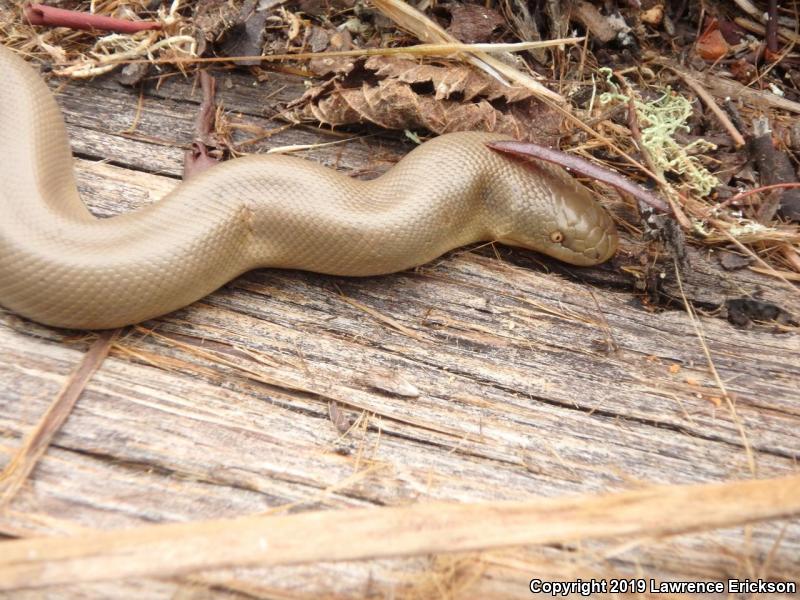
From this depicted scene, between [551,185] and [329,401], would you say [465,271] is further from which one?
[329,401]

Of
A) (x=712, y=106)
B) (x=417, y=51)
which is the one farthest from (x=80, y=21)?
(x=712, y=106)

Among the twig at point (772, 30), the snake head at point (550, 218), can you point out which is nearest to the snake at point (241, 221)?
the snake head at point (550, 218)

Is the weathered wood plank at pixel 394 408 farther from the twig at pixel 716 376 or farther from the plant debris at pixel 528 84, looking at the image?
the plant debris at pixel 528 84

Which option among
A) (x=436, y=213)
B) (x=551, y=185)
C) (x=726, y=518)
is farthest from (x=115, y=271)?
(x=726, y=518)

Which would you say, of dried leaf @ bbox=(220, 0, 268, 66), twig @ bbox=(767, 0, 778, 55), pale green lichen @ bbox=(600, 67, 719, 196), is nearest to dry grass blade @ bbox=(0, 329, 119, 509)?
dried leaf @ bbox=(220, 0, 268, 66)

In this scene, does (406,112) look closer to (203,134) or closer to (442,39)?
(442,39)

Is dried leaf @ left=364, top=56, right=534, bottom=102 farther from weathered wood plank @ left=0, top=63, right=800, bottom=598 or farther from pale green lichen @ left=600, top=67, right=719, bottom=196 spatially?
weathered wood plank @ left=0, top=63, right=800, bottom=598
